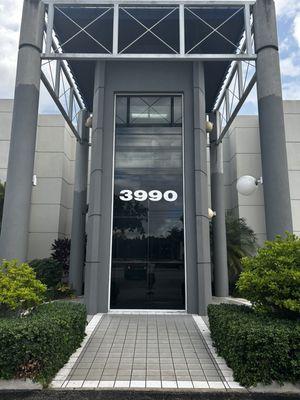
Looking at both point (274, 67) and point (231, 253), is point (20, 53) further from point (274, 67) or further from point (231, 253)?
point (231, 253)

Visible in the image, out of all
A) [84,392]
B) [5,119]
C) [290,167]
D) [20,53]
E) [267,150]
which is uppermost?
[5,119]

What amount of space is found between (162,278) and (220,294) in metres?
5.45

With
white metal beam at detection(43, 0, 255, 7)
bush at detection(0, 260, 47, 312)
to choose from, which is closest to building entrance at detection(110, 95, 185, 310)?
white metal beam at detection(43, 0, 255, 7)

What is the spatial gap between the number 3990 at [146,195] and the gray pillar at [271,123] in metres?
2.98

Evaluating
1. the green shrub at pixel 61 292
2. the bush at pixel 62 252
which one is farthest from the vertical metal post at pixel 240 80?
the bush at pixel 62 252

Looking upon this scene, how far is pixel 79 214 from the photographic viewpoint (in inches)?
624

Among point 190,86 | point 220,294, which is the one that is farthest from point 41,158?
point 220,294

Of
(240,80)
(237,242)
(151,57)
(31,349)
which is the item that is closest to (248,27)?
(240,80)

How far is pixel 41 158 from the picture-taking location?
18.8 metres

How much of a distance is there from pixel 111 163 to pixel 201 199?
10.7 feet

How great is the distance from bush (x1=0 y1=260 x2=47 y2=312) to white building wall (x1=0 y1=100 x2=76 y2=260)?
11040 millimetres

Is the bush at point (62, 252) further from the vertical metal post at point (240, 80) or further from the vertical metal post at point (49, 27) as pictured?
the vertical metal post at point (240, 80)

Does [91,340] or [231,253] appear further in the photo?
[231,253]

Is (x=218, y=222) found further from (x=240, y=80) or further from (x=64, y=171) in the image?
(x=64, y=171)
